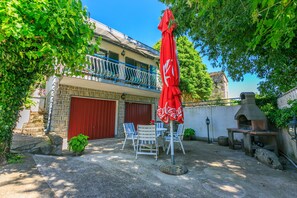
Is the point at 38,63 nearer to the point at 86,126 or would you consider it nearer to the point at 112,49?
the point at 86,126

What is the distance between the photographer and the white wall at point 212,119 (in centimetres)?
777

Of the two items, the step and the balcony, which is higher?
the balcony

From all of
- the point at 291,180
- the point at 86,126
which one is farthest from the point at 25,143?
the point at 291,180

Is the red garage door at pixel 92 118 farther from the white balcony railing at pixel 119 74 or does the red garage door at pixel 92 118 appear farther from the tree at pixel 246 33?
the tree at pixel 246 33

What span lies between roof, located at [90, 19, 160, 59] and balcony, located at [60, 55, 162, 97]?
1066 millimetres

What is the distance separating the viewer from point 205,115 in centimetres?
883

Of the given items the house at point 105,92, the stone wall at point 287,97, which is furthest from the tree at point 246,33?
the house at point 105,92

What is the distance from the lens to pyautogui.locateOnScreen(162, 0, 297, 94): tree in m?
1.66

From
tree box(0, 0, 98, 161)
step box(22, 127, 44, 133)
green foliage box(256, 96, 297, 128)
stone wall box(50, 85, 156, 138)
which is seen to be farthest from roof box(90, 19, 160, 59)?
green foliage box(256, 96, 297, 128)

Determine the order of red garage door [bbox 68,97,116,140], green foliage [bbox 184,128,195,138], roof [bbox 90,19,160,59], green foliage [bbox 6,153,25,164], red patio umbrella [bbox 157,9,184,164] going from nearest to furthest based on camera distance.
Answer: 1. green foliage [bbox 6,153,25,164]
2. red patio umbrella [bbox 157,9,184,164]
3. red garage door [bbox 68,97,116,140]
4. roof [bbox 90,19,160,59]
5. green foliage [bbox 184,128,195,138]

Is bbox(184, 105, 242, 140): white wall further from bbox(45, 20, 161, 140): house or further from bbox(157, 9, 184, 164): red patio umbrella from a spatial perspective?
bbox(157, 9, 184, 164): red patio umbrella

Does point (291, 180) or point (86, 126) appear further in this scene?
point (86, 126)

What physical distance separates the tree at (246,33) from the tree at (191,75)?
6.46m

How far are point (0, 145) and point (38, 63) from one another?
6.52 feet
